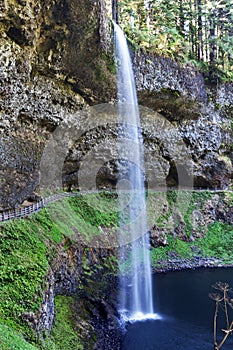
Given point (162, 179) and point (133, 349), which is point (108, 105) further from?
point (133, 349)

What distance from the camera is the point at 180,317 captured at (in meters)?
15.6

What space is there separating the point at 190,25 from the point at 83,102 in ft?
55.4

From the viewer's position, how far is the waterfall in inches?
682

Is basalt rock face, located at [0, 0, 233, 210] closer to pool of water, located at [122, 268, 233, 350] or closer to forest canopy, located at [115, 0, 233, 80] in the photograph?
forest canopy, located at [115, 0, 233, 80]

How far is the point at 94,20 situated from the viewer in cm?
1783

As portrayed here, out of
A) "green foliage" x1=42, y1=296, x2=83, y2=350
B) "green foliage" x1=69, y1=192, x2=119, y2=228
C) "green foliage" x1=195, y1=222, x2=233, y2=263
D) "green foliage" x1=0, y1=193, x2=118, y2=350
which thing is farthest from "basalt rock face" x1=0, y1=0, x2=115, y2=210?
"green foliage" x1=195, y1=222, x2=233, y2=263

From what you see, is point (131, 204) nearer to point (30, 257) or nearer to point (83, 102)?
point (83, 102)

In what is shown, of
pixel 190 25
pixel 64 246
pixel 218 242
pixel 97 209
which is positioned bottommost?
pixel 218 242

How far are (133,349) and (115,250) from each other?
27.5 feet

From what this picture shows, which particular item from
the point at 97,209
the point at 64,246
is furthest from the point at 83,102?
the point at 64,246

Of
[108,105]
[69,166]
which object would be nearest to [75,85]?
[108,105]

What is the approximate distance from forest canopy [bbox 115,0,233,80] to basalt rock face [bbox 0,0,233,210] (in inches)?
84.2

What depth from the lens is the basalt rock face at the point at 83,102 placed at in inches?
594

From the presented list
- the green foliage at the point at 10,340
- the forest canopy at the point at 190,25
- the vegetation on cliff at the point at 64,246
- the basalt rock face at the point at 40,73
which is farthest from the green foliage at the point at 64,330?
the forest canopy at the point at 190,25
